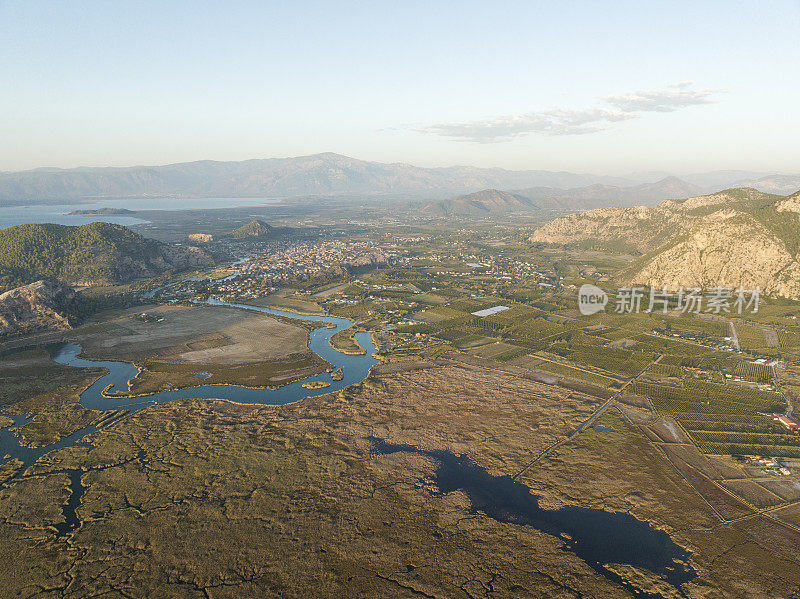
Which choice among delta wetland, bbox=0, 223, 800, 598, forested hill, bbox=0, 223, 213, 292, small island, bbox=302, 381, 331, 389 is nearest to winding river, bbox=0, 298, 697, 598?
delta wetland, bbox=0, 223, 800, 598

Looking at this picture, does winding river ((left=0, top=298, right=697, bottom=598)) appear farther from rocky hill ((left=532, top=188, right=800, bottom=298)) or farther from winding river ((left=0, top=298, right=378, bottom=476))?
rocky hill ((left=532, top=188, right=800, bottom=298))

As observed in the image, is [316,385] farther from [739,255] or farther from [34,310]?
[739,255]

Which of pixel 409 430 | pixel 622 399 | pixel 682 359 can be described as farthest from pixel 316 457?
pixel 682 359

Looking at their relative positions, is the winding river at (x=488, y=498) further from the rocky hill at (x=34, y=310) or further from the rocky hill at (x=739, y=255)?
the rocky hill at (x=739, y=255)

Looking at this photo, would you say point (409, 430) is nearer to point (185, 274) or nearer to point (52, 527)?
point (52, 527)

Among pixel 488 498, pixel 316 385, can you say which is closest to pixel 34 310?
pixel 316 385

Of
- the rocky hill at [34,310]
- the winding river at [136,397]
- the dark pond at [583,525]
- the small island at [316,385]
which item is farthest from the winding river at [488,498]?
the rocky hill at [34,310]
